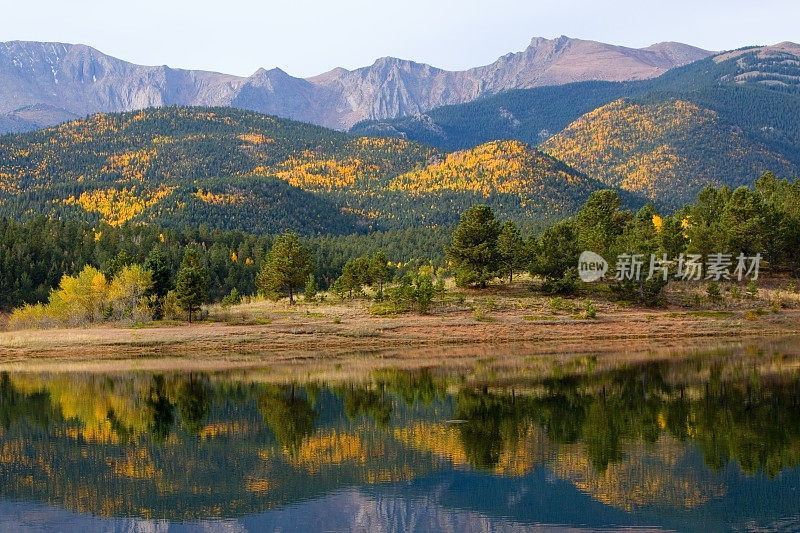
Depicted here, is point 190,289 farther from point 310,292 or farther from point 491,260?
point 491,260

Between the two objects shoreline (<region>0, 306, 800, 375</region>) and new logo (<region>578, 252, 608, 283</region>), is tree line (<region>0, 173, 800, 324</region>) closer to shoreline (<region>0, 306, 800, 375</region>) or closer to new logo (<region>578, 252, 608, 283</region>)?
new logo (<region>578, 252, 608, 283</region>)

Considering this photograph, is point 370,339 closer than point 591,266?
Yes

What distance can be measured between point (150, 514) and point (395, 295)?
199ft

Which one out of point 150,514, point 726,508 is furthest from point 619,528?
point 150,514

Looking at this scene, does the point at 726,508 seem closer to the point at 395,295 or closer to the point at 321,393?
the point at 321,393

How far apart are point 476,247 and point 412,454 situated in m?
58.7

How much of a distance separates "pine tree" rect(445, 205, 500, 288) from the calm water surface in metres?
37.7

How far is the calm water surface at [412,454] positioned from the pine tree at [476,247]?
124 feet

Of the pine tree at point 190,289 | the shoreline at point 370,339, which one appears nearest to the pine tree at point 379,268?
the shoreline at point 370,339

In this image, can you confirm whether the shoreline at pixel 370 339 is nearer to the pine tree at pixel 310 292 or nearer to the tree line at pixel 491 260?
the tree line at pixel 491 260

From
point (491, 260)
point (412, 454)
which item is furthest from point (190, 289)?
point (412, 454)

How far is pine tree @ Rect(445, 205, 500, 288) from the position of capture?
9406cm

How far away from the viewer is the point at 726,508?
1120 inches

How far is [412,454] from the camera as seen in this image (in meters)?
36.5
